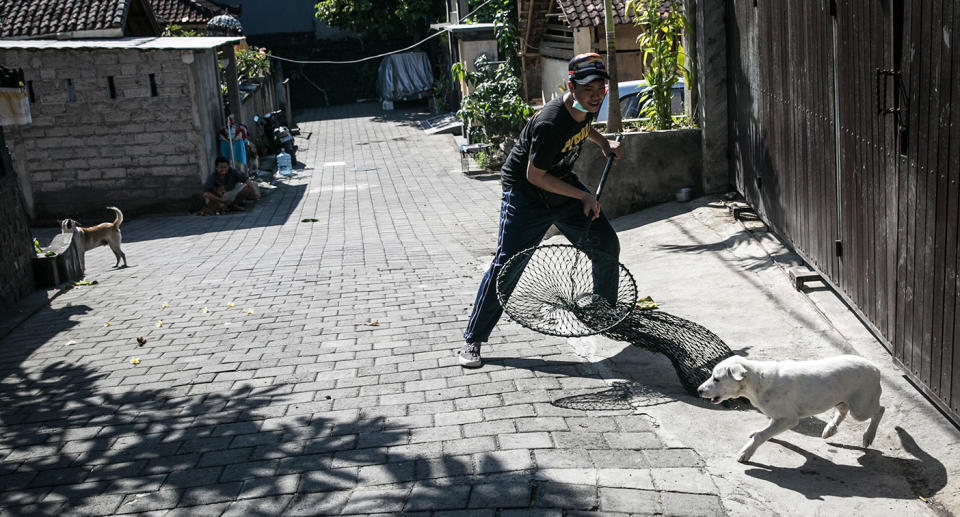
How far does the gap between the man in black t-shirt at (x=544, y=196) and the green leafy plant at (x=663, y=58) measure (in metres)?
4.75

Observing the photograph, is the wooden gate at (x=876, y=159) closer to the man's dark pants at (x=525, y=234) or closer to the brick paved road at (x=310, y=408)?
the brick paved road at (x=310, y=408)

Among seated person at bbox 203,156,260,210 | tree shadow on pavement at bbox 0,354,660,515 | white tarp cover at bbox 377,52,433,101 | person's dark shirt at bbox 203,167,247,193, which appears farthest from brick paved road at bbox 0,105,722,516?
white tarp cover at bbox 377,52,433,101

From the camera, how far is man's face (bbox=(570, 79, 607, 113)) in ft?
18.0

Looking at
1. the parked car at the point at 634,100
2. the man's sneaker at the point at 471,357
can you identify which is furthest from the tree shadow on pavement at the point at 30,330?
the parked car at the point at 634,100

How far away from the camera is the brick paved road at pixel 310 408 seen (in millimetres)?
4262

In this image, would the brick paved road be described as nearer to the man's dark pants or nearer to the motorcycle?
the man's dark pants

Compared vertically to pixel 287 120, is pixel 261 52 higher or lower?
higher

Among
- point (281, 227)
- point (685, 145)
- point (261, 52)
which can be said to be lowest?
point (281, 227)

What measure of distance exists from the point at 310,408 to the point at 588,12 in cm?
1385

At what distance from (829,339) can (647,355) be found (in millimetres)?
1162

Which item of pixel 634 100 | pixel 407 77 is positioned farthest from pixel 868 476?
pixel 407 77

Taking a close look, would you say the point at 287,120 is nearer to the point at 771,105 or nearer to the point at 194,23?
the point at 194,23

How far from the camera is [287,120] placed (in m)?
32.2

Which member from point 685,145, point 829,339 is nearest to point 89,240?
point 685,145
